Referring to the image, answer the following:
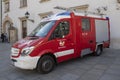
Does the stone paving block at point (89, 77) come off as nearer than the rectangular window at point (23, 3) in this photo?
Yes

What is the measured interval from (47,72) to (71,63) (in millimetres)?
1679

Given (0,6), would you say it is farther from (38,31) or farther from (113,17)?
(38,31)

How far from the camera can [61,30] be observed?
7078mm

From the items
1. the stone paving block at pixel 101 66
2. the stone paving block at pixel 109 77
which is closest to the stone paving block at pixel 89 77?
the stone paving block at pixel 109 77

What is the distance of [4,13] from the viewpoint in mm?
23500

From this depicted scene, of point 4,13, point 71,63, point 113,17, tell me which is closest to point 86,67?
point 71,63

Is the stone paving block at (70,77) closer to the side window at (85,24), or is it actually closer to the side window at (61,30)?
the side window at (61,30)

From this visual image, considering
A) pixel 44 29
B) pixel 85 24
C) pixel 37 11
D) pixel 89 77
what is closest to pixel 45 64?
pixel 44 29

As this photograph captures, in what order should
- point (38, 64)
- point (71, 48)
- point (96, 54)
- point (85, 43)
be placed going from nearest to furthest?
point (38, 64), point (71, 48), point (85, 43), point (96, 54)

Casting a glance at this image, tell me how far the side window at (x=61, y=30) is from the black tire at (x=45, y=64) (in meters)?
0.90

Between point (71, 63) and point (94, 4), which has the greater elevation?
point (94, 4)

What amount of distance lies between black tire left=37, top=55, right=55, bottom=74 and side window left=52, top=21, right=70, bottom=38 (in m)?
0.90

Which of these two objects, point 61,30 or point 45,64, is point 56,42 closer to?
point 61,30

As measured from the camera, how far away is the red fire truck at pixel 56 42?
6250 mm
